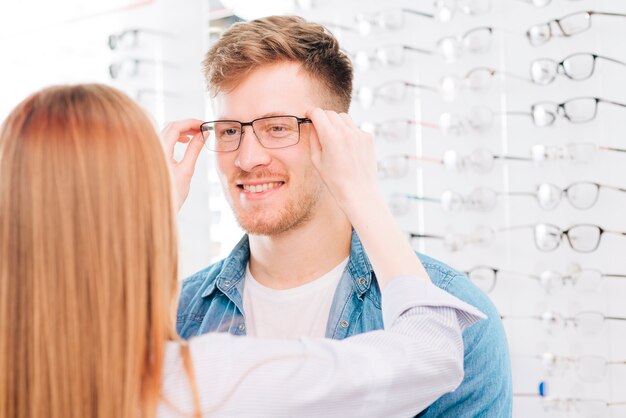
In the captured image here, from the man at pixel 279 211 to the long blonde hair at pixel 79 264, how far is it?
2.01 ft

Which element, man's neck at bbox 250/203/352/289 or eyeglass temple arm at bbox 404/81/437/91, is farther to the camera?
eyeglass temple arm at bbox 404/81/437/91

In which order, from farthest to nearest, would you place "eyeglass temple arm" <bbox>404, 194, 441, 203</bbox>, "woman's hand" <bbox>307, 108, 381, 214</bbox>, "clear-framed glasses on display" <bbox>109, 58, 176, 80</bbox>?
"clear-framed glasses on display" <bbox>109, 58, 176, 80</bbox> → "eyeglass temple arm" <bbox>404, 194, 441, 203</bbox> → "woman's hand" <bbox>307, 108, 381, 214</bbox>

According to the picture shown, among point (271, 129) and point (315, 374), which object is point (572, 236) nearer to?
point (271, 129)

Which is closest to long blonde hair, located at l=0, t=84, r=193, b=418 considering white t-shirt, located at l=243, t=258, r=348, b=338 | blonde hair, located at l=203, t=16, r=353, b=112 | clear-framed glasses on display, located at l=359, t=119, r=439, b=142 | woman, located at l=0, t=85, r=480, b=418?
woman, located at l=0, t=85, r=480, b=418

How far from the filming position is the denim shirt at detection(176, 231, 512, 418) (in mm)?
1447

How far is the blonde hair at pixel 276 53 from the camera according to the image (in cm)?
169

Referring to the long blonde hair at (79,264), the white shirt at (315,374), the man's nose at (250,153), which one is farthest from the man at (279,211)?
the long blonde hair at (79,264)

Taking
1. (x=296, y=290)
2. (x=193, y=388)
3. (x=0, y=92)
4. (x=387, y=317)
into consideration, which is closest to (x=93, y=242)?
(x=193, y=388)

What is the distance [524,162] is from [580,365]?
2.06 ft

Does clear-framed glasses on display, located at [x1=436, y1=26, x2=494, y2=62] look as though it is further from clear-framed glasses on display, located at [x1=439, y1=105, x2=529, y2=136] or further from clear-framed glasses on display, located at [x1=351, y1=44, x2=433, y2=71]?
clear-framed glasses on display, located at [x1=439, y1=105, x2=529, y2=136]

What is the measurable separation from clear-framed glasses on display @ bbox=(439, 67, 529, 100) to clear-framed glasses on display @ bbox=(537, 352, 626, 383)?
85 cm

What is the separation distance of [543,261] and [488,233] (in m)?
0.19

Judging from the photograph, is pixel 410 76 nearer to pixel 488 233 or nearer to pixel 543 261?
pixel 488 233

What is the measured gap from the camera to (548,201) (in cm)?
226
